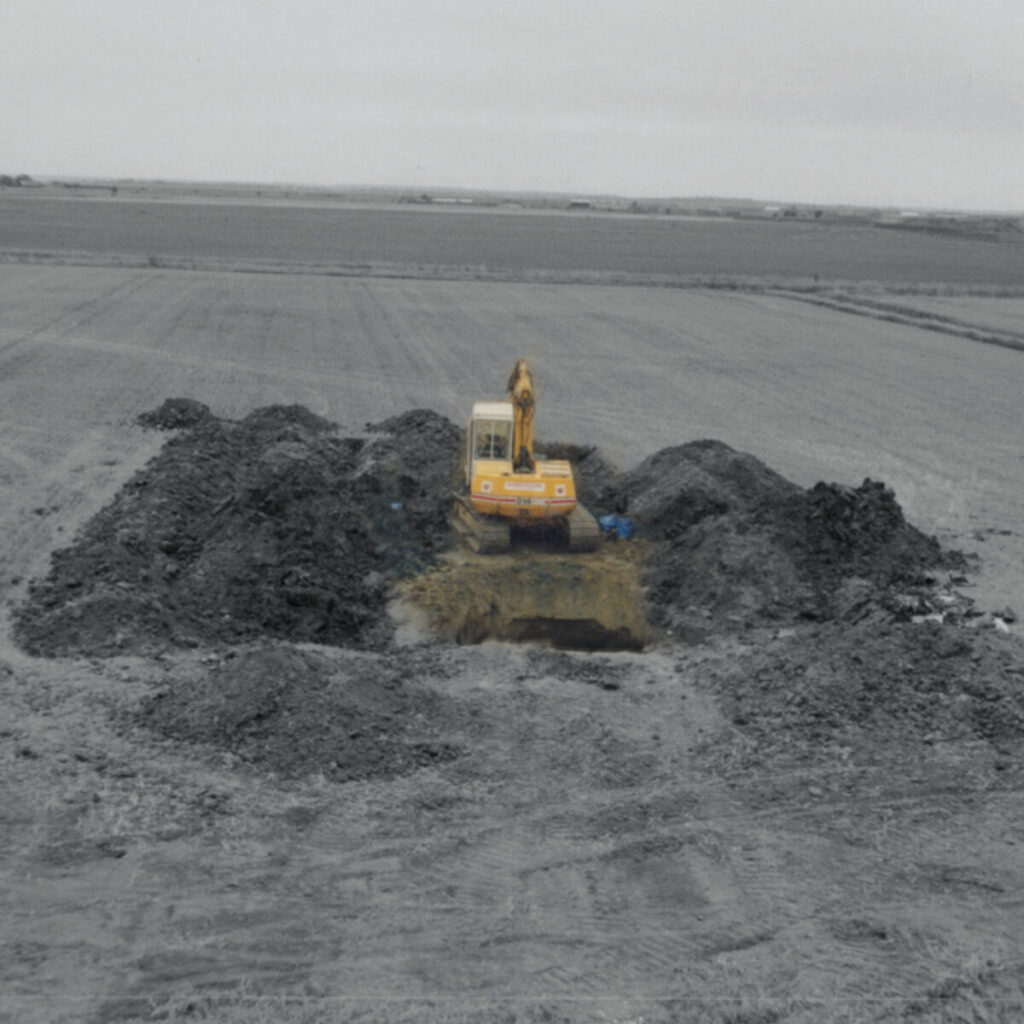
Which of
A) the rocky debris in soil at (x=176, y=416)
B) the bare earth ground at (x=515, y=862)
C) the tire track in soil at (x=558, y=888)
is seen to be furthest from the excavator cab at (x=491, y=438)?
the rocky debris in soil at (x=176, y=416)

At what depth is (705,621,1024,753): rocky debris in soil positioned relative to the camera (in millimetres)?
10727

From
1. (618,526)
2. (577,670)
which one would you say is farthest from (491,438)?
(577,670)

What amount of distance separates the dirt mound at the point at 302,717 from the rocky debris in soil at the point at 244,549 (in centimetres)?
190

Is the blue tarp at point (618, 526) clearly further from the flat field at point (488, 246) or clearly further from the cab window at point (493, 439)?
the flat field at point (488, 246)

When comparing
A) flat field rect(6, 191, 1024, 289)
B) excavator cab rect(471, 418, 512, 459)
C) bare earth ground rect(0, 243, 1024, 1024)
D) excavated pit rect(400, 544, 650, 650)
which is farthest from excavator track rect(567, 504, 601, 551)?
flat field rect(6, 191, 1024, 289)

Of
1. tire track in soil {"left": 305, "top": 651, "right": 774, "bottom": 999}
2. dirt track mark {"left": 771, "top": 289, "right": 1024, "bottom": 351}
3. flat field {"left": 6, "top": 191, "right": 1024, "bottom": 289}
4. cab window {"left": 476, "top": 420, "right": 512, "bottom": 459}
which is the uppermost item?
flat field {"left": 6, "top": 191, "right": 1024, "bottom": 289}

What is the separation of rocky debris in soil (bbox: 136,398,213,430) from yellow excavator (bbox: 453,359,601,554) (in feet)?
28.3

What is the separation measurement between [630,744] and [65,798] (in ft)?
15.3

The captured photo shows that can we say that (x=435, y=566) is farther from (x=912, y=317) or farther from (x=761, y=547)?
(x=912, y=317)

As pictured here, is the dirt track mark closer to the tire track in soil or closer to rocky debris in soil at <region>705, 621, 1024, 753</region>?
rocky debris in soil at <region>705, 621, 1024, 753</region>

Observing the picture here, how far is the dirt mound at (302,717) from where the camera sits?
9785 mm

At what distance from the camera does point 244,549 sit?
14391 millimetres

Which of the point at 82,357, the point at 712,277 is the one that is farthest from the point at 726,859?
the point at 712,277

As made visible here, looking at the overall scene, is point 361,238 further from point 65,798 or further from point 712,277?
point 65,798
